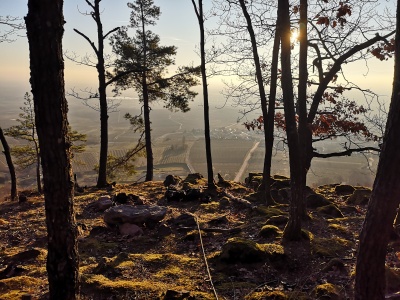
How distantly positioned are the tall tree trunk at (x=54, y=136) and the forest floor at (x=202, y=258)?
1.20m

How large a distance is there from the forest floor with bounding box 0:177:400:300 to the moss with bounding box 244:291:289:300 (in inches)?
0.5

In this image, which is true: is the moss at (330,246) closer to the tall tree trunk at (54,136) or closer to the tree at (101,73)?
the tall tree trunk at (54,136)

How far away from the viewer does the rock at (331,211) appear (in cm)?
1007

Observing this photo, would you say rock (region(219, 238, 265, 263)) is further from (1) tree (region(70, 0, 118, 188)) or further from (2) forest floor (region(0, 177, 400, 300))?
(1) tree (region(70, 0, 118, 188))

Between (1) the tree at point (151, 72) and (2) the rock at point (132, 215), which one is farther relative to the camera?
(1) the tree at point (151, 72)

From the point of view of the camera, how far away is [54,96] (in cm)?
329

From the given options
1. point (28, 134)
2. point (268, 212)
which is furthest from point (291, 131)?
point (28, 134)

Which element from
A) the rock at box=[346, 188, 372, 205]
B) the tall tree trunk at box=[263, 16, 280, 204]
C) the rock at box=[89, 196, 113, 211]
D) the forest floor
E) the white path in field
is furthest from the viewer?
the white path in field

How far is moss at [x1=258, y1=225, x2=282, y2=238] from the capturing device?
7430 mm

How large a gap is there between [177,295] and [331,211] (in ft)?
23.9

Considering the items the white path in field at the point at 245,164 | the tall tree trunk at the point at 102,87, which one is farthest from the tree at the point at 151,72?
the white path in field at the point at 245,164

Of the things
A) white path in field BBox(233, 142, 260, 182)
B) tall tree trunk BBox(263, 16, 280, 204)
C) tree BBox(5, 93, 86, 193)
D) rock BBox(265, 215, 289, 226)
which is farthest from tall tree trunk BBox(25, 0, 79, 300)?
white path in field BBox(233, 142, 260, 182)

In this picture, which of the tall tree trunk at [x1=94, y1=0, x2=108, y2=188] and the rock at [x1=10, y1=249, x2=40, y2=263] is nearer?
the rock at [x1=10, y1=249, x2=40, y2=263]

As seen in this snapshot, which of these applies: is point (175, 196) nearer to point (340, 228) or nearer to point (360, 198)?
point (340, 228)
